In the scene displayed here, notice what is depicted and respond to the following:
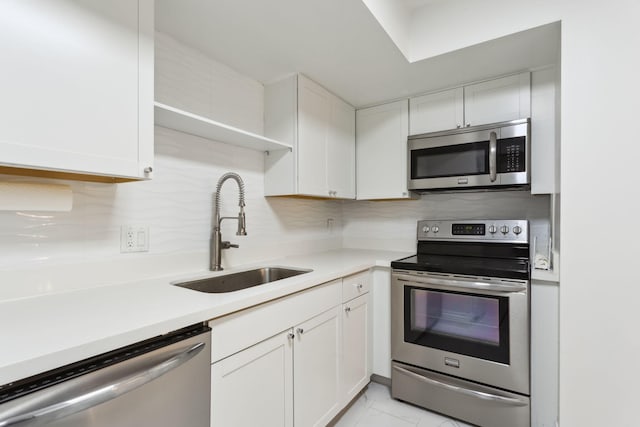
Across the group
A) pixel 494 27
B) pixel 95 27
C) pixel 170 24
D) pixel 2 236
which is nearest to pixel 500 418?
pixel 494 27

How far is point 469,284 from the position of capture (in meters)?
1.76

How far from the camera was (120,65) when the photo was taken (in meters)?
1.06

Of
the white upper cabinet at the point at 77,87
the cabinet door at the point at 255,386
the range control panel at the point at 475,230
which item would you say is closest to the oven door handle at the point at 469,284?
the range control panel at the point at 475,230

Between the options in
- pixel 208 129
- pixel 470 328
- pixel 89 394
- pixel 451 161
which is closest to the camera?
pixel 89 394

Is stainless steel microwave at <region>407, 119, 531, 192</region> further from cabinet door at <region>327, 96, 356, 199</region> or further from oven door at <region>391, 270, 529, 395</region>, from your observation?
oven door at <region>391, 270, 529, 395</region>

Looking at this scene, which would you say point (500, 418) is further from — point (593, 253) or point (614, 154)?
point (614, 154)

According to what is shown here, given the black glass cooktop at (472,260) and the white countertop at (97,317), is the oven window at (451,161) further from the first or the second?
the white countertop at (97,317)

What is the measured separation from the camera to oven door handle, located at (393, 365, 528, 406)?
5.41 feet

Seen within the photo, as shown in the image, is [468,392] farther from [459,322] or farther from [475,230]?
→ [475,230]

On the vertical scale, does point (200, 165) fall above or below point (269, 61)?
below

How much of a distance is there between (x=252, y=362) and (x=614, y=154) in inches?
71.8

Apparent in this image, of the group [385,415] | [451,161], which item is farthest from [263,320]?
[451,161]

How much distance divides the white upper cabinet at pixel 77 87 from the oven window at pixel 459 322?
→ 1695mm

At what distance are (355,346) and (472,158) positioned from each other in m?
1.48
